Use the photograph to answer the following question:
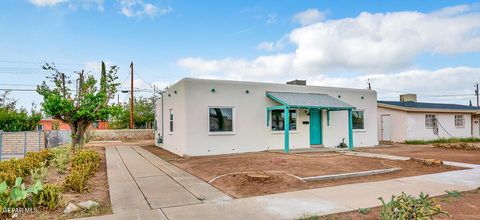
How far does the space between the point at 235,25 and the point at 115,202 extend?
11531 millimetres

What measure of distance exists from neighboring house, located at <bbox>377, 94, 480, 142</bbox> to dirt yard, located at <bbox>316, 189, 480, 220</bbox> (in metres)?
16.8

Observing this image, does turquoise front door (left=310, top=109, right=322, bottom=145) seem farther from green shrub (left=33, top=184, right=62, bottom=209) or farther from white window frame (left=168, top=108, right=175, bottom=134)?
green shrub (left=33, top=184, right=62, bottom=209)

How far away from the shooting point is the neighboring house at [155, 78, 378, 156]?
13.4m

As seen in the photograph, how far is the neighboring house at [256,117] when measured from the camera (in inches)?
526

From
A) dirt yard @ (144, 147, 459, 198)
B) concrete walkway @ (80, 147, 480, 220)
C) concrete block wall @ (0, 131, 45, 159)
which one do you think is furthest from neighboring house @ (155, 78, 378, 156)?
concrete block wall @ (0, 131, 45, 159)

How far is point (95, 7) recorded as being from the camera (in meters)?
13.6

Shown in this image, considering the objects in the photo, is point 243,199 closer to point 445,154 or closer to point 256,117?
point 256,117

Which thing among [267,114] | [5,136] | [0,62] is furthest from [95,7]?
[0,62]

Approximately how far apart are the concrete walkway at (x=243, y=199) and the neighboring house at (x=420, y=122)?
1412cm

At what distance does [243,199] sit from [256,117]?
8.93 m

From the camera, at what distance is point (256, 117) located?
572 inches

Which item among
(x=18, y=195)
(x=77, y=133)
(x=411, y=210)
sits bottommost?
(x=411, y=210)

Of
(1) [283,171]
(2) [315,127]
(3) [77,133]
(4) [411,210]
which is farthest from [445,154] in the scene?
(3) [77,133]

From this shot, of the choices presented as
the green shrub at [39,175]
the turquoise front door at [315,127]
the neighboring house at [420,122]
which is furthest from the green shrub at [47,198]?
the neighboring house at [420,122]
